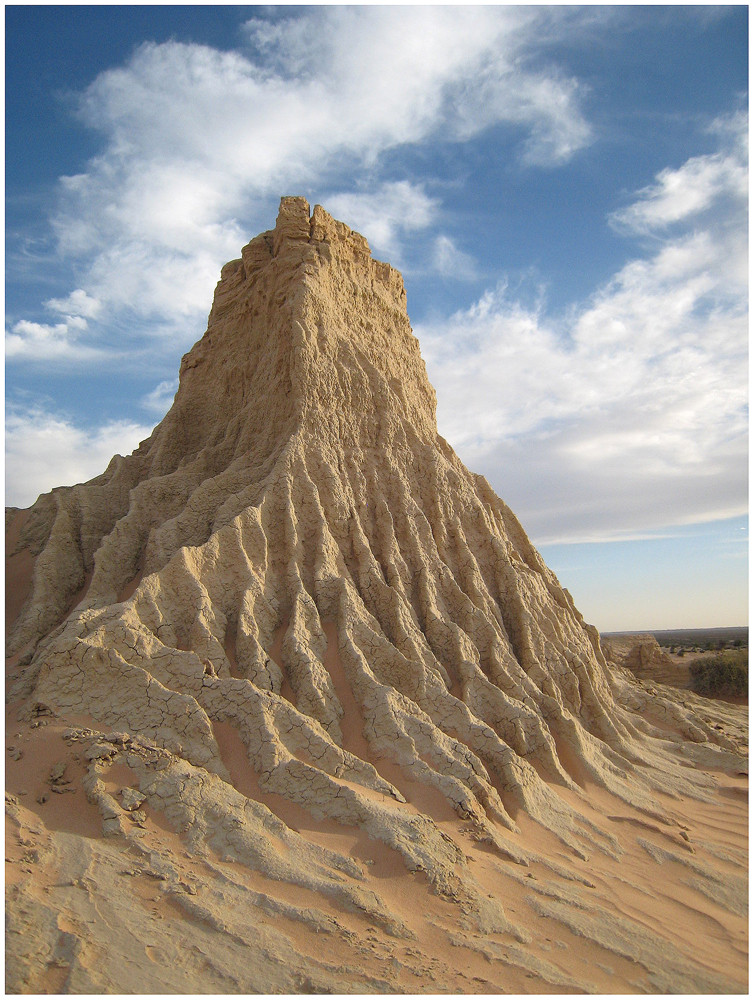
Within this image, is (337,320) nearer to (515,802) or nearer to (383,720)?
(383,720)

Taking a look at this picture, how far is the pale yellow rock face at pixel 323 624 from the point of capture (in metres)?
6.43

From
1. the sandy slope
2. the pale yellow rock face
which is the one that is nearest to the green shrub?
the pale yellow rock face

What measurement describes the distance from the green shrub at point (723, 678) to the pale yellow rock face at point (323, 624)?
883 centimetres

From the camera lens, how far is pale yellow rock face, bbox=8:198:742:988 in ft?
21.1

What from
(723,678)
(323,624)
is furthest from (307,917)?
(723,678)

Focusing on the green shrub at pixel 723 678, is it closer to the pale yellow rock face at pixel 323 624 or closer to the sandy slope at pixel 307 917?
the pale yellow rock face at pixel 323 624

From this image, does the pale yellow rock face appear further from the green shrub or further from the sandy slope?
the green shrub

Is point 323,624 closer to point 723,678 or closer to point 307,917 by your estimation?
point 307,917

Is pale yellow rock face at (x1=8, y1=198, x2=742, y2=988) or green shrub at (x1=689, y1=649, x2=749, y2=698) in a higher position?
pale yellow rock face at (x1=8, y1=198, x2=742, y2=988)

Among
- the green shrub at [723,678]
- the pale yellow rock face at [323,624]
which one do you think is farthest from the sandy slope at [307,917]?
the green shrub at [723,678]

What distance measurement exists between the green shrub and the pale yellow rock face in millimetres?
8830

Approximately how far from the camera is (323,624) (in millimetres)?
8969

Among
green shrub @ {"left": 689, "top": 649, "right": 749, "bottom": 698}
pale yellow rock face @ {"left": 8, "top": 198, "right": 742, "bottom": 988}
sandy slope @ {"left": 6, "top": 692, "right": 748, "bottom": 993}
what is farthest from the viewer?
green shrub @ {"left": 689, "top": 649, "right": 749, "bottom": 698}

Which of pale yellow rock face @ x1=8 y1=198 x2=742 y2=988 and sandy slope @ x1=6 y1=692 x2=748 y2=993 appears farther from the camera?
pale yellow rock face @ x1=8 y1=198 x2=742 y2=988
